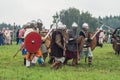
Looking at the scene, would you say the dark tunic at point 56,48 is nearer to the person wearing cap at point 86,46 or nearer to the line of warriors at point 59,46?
the line of warriors at point 59,46

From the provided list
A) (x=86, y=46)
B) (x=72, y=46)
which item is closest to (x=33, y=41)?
(x=72, y=46)

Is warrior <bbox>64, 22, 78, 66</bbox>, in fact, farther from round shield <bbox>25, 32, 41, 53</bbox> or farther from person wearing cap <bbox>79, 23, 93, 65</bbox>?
round shield <bbox>25, 32, 41, 53</bbox>

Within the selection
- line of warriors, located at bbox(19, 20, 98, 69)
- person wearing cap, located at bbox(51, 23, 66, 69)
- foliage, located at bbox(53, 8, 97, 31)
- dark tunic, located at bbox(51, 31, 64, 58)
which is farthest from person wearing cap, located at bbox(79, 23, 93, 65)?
foliage, located at bbox(53, 8, 97, 31)

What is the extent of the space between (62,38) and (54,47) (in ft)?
1.53

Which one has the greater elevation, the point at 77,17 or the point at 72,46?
the point at 77,17

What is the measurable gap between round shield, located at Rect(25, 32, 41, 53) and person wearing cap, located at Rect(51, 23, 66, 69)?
0.89 metres

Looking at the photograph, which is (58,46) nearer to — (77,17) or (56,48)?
(56,48)

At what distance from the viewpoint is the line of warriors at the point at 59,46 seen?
17.1m

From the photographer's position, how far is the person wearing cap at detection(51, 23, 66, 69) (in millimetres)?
16984

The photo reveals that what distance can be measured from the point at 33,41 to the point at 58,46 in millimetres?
1376

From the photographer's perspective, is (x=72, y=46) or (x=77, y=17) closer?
(x=72, y=46)

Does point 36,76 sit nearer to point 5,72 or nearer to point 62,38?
point 5,72

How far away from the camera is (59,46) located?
17.0 m

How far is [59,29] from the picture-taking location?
1725cm
